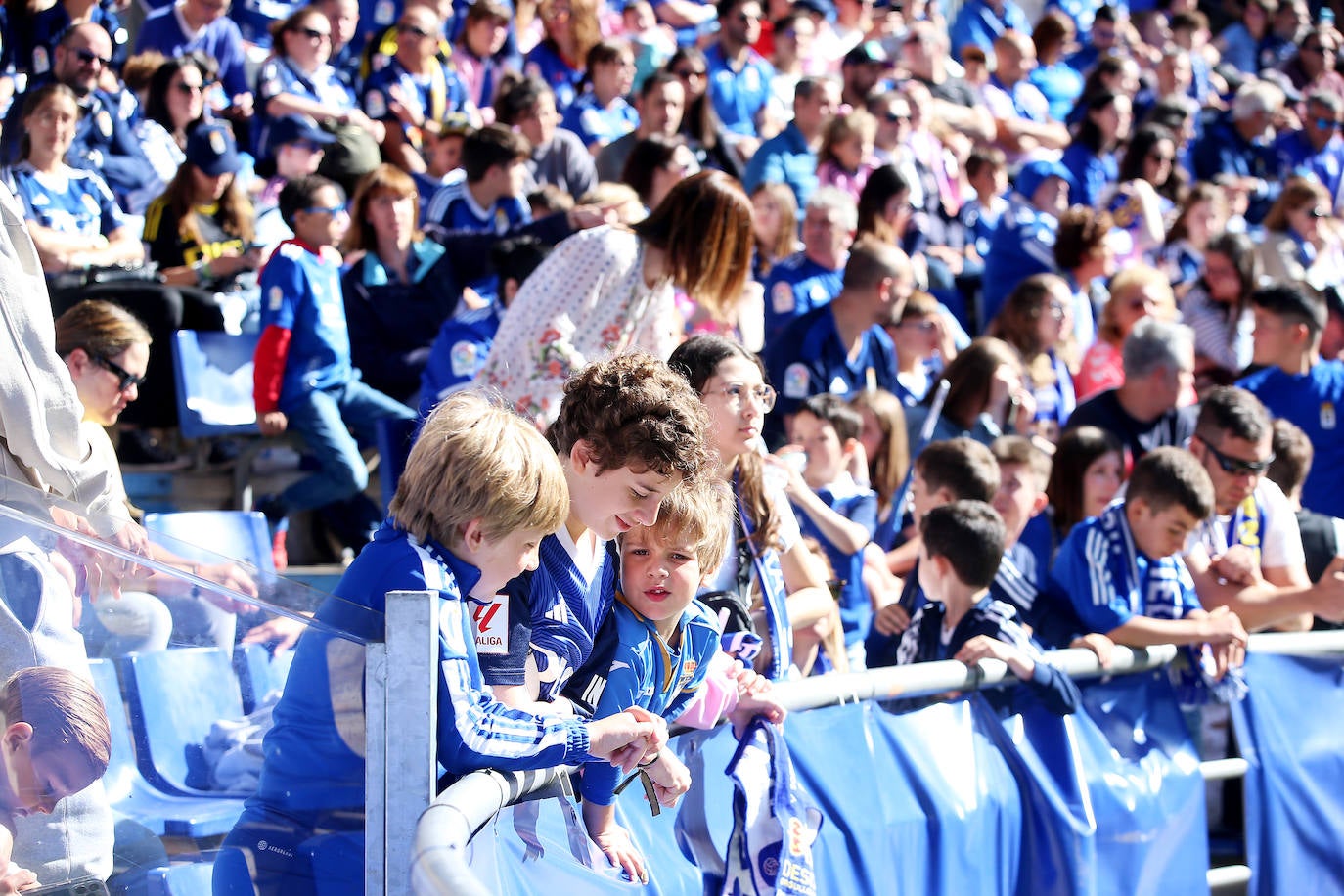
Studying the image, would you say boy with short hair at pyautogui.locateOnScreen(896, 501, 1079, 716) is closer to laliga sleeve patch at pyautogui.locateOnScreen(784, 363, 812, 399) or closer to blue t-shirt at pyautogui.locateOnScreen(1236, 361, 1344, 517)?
laliga sleeve patch at pyautogui.locateOnScreen(784, 363, 812, 399)

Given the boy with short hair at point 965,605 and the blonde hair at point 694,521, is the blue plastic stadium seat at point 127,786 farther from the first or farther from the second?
the boy with short hair at point 965,605

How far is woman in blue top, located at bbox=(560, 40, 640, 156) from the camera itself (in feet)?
29.8

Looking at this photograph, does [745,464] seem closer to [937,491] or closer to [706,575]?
[706,575]

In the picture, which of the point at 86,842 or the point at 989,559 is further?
the point at 989,559

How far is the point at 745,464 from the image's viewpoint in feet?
12.3

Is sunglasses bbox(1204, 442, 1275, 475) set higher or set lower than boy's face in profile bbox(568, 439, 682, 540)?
lower

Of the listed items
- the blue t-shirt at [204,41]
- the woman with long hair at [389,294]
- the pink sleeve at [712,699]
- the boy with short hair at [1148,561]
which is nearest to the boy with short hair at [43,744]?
the pink sleeve at [712,699]

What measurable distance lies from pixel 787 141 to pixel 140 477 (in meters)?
3.99

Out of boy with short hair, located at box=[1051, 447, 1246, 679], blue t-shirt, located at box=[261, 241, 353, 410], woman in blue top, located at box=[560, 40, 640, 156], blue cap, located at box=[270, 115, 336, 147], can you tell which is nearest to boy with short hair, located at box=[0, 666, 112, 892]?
boy with short hair, located at box=[1051, 447, 1246, 679]

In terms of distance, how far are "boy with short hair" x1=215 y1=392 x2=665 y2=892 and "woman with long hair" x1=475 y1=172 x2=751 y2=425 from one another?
1.94m

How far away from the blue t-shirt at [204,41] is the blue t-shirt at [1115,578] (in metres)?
5.90

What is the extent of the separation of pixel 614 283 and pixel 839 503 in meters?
1.08

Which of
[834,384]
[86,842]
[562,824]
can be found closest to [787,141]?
[834,384]

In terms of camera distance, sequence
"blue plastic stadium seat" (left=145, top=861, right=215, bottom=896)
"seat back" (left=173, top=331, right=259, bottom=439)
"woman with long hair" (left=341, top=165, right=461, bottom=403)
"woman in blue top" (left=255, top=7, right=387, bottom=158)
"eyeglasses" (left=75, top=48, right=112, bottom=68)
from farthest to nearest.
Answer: "woman in blue top" (left=255, top=7, right=387, bottom=158) → "eyeglasses" (left=75, top=48, right=112, bottom=68) → "woman with long hair" (left=341, top=165, right=461, bottom=403) → "seat back" (left=173, top=331, right=259, bottom=439) → "blue plastic stadium seat" (left=145, top=861, right=215, bottom=896)
